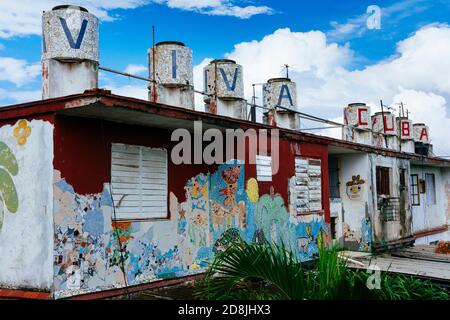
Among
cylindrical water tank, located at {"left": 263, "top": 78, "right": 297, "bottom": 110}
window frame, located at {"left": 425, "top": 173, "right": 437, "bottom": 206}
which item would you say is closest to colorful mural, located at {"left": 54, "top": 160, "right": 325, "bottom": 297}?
cylindrical water tank, located at {"left": 263, "top": 78, "right": 297, "bottom": 110}

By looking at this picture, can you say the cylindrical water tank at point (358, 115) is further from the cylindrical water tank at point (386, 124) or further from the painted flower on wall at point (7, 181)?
the painted flower on wall at point (7, 181)

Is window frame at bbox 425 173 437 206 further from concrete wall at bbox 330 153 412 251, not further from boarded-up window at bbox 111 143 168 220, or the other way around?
boarded-up window at bbox 111 143 168 220

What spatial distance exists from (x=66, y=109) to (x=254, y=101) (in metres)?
10.3

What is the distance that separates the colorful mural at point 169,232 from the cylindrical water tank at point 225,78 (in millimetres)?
4504

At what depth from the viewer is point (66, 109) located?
21.1 feet

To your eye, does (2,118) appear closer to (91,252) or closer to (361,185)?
(91,252)

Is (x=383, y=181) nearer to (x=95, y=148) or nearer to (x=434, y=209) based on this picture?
(x=434, y=209)

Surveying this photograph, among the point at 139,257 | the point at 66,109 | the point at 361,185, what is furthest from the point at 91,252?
the point at 361,185

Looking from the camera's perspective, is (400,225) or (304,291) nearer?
(304,291)

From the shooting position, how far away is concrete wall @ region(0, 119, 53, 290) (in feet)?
21.5

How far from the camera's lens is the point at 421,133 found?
2552 centimetres

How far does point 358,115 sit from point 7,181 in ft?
53.3

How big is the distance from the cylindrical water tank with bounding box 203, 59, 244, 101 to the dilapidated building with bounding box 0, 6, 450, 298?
0.04 meters

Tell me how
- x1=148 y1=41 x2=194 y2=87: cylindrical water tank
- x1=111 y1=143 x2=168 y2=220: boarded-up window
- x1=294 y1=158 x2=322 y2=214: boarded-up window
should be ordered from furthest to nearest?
1. x1=148 y1=41 x2=194 y2=87: cylindrical water tank
2. x1=294 y1=158 x2=322 y2=214: boarded-up window
3. x1=111 y1=143 x2=168 y2=220: boarded-up window
